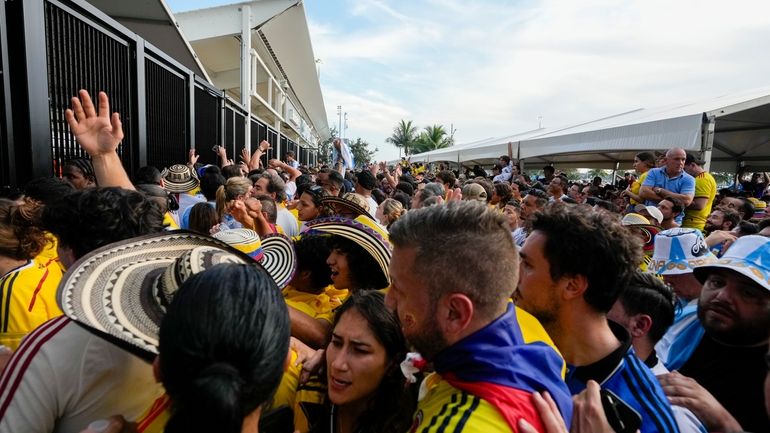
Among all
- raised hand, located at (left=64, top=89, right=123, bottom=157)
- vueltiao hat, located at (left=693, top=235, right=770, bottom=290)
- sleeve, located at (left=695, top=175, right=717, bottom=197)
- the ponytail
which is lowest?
the ponytail

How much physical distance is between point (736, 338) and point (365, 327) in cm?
168

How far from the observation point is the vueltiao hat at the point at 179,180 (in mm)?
5747

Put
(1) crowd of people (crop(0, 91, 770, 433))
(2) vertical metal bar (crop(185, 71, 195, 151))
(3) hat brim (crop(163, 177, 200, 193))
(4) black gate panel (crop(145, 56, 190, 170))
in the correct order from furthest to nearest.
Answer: (2) vertical metal bar (crop(185, 71, 195, 151))
(4) black gate panel (crop(145, 56, 190, 170))
(3) hat brim (crop(163, 177, 200, 193))
(1) crowd of people (crop(0, 91, 770, 433))

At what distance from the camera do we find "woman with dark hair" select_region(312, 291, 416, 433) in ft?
5.57

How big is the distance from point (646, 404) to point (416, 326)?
845 mm

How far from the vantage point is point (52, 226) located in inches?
63.4

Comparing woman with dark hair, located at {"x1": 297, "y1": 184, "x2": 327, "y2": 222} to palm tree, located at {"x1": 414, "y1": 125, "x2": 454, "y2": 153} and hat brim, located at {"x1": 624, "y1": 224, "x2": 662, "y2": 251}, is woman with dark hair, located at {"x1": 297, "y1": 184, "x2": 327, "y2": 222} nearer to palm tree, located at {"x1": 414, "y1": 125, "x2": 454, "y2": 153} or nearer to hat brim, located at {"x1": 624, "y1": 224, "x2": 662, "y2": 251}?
hat brim, located at {"x1": 624, "y1": 224, "x2": 662, "y2": 251}

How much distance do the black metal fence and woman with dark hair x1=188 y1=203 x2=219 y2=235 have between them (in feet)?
3.93

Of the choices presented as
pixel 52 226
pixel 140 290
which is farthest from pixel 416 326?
pixel 52 226

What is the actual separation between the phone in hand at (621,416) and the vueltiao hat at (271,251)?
5.20 feet

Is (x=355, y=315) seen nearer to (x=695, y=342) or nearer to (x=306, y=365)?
(x=306, y=365)

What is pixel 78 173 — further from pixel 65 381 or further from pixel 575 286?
pixel 575 286

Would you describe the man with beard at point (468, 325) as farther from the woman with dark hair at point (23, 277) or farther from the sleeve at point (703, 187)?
the sleeve at point (703, 187)

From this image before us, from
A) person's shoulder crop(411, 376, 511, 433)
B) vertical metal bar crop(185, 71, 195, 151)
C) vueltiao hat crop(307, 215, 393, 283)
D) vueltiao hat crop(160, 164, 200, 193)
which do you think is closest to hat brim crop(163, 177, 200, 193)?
vueltiao hat crop(160, 164, 200, 193)
